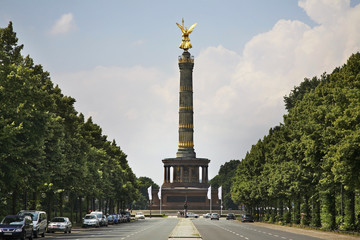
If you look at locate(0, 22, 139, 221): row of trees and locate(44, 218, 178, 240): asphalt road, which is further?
locate(44, 218, 178, 240): asphalt road

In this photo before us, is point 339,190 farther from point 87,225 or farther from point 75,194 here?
point 75,194

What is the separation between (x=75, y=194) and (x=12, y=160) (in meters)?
39.2

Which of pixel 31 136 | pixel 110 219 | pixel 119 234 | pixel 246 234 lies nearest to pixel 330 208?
pixel 246 234

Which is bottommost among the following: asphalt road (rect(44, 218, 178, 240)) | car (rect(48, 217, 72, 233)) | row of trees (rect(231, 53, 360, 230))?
asphalt road (rect(44, 218, 178, 240))

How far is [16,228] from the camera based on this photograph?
143 ft

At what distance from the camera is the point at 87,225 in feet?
257

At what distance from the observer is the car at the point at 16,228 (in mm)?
43219

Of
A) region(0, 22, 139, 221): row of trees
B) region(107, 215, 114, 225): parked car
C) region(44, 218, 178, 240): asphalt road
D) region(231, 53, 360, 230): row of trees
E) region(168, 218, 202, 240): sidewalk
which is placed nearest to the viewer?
region(231, 53, 360, 230): row of trees

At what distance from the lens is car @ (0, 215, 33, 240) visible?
43219mm

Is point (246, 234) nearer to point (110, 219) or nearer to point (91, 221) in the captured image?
point (91, 221)

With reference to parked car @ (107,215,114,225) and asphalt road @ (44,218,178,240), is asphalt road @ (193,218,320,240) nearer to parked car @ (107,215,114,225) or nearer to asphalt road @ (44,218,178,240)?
asphalt road @ (44,218,178,240)

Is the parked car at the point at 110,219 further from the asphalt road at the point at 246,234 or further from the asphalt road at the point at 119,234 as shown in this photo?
the asphalt road at the point at 246,234

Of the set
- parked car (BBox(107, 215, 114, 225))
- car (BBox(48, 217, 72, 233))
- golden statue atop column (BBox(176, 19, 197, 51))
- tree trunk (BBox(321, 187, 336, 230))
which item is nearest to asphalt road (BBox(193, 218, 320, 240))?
tree trunk (BBox(321, 187, 336, 230))

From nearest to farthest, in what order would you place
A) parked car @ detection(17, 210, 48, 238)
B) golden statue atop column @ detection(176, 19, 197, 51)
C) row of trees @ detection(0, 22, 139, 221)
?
row of trees @ detection(0, 22, 139, 221) < parked car @ detection(17, 210, 48, 238) < golden statue atop column @ detection(176, 19, 197, 51)
